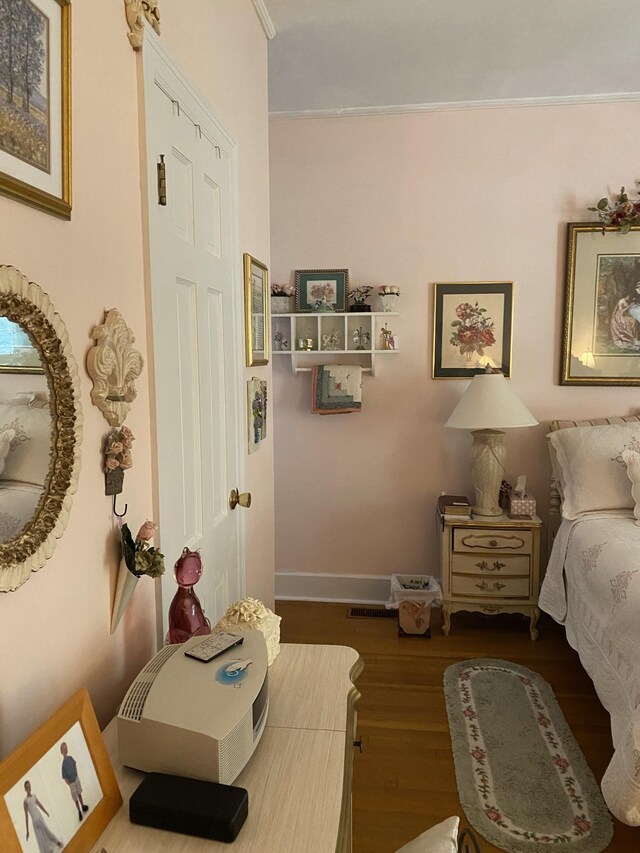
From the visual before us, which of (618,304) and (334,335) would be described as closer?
(618,304)

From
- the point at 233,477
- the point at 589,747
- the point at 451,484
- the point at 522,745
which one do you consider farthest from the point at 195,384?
the point at 451,484

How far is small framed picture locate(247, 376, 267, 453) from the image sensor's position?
7.35 feet

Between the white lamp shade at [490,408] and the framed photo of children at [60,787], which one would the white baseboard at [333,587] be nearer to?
the white lamp shade at [490,408]

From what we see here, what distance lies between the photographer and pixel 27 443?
0.91 m

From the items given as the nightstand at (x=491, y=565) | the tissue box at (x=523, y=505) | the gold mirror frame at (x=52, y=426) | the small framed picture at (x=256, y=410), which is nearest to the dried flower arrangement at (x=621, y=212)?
the tissue box at (x=523, y=505)

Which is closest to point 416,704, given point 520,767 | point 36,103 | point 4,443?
point 520,767

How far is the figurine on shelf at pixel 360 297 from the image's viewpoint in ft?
11.1

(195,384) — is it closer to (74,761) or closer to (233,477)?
(233,477)

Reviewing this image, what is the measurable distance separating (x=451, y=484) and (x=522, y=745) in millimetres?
1498

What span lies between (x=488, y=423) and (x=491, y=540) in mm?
617

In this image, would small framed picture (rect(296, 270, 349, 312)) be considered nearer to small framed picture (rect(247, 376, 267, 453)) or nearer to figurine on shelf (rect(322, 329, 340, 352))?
figurine on shelf (rect(322, 329, 340, 352))

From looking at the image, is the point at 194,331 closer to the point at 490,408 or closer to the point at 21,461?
the point at 21,461

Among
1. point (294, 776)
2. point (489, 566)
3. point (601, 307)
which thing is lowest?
point (489, 566)

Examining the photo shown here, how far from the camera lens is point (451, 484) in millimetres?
3572
